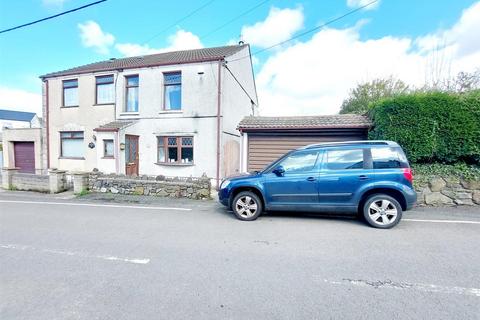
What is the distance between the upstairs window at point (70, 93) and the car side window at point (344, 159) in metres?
14.5

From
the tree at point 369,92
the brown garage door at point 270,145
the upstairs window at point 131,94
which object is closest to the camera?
the brown garage door at point 270,145

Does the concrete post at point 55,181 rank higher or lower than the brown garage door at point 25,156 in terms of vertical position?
lower

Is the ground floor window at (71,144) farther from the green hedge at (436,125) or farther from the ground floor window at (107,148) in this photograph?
the green hedge at (436,125)

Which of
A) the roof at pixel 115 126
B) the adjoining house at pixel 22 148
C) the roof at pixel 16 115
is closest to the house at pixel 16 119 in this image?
the roof at pixel 16 115

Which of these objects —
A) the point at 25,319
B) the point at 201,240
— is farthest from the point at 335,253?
the point at 25,319

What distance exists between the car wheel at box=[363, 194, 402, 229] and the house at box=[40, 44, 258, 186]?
7.15 m

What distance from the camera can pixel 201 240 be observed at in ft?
14.4

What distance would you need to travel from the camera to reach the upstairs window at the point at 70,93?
1377cm

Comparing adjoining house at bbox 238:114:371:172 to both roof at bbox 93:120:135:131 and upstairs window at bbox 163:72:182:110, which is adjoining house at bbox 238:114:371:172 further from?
roof at bbox 93:120:135:131

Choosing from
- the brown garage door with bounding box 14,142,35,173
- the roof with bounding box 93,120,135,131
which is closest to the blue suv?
the roof with bounding box 93,120,135,131

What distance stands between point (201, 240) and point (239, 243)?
719mm

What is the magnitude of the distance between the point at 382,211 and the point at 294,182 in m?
1.90

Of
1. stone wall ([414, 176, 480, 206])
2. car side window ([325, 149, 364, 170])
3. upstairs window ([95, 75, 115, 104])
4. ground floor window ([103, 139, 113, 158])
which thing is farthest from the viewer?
upstairs window ([95, 75, 115, 104])

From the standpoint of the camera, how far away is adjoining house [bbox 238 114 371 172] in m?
9.68
